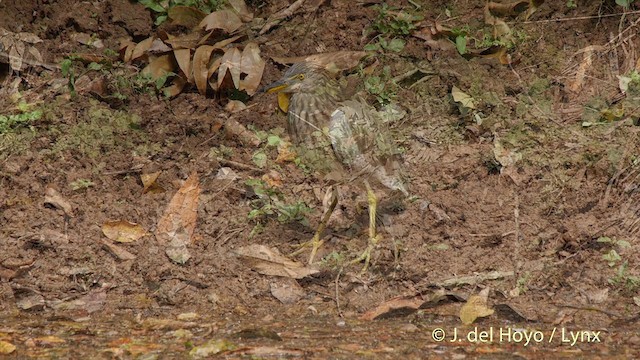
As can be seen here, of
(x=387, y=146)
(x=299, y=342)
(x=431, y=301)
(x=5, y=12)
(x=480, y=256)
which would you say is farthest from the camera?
(x=5, y=12)

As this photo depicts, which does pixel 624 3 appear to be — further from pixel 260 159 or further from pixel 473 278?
pixel 260 159

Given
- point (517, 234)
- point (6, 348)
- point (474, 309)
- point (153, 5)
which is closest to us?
point (6, 348)

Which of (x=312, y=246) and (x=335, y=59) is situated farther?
(x=335, y=59)

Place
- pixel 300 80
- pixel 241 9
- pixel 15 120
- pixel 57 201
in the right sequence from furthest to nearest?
pixel 241 9
pixel 15 120
pixel 300 80
pixel 57 201

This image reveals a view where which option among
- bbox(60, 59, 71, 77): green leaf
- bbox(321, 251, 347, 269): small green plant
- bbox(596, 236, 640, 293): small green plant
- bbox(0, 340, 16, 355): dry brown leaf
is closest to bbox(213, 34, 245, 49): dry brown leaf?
bbox(60, 59, 71, 77): green leaf

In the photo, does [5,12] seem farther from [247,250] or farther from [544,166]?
[544,166]

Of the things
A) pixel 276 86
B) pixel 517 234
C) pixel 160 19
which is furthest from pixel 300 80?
pixel 517 234

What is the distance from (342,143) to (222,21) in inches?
63.2

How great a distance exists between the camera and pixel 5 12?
6.42m

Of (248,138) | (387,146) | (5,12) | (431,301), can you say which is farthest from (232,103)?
(431,301)

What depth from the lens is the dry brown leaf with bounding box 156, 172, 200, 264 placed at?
5023 millimetres

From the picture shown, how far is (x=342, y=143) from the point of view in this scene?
518 cm

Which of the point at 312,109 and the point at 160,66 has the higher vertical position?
the point at 312,109

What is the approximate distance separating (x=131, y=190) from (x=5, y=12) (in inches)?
75.0
